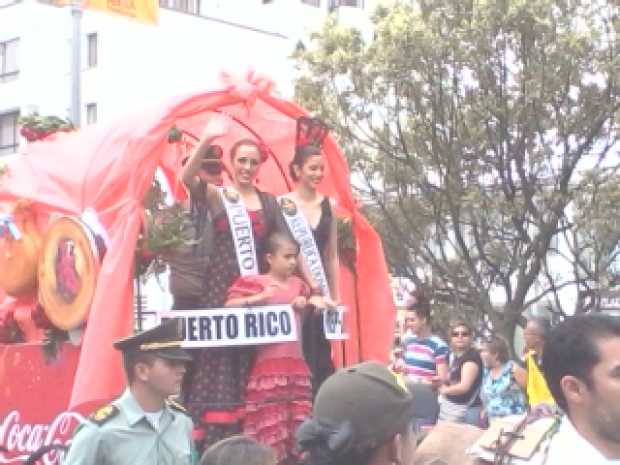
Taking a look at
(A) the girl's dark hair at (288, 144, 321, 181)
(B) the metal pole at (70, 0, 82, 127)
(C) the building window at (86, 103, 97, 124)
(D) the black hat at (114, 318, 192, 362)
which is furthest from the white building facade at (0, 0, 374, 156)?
(D) the black hat at (114, 318, 192, 362)

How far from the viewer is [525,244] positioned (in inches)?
732

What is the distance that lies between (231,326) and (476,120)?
1202cm

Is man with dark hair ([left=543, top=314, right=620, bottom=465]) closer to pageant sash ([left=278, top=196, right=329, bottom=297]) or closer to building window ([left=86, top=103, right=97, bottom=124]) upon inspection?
pageant sash ([left=278, top=196, right=329, bottom=297])

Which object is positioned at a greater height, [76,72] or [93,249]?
[76,72]

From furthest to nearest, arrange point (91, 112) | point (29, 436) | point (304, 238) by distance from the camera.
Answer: point (91, 112) < point (304, 238) < point (29, 436)

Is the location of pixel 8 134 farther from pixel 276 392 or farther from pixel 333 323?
pixel 276 392

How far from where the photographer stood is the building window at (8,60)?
112 ft

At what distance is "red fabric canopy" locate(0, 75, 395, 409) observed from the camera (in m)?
5.83

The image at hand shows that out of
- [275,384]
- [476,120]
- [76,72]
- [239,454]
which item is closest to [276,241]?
[275,384]

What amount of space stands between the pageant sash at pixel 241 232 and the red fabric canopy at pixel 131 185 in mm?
508

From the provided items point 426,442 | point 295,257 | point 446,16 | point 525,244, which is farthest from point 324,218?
point 525,244

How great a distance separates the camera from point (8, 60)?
3456 centimetres

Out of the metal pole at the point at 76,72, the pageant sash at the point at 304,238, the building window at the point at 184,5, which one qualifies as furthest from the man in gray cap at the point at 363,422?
the building window at the point at 184,5

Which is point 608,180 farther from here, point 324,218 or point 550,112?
point 324,218
